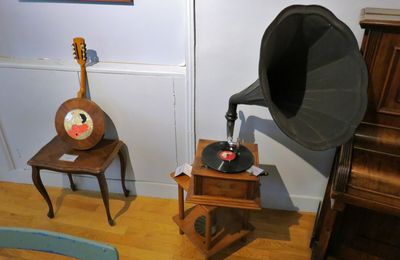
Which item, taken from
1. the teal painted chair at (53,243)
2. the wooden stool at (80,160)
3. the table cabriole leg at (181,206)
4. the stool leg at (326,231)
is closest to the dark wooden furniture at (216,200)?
the table cabriole leg at (181,206)

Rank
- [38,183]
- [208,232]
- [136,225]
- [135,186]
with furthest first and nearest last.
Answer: [135,186] → [136,225] → [38,183] → [208,232]

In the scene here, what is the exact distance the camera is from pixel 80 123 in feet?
5.88

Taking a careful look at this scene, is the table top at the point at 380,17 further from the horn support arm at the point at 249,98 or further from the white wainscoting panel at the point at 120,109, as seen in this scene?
the white wainscoting panel at the point at 120,109

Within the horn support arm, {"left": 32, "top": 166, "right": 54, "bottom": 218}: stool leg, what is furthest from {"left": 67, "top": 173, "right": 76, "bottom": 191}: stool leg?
the horn support arm

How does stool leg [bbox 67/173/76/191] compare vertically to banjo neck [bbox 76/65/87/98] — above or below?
below

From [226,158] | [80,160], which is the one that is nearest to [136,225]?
[80,160]

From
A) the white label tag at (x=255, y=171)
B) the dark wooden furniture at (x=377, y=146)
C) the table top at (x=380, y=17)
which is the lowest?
the white label tag at (x=255, y=171)

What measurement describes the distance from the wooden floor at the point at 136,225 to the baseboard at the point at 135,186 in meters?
0.04

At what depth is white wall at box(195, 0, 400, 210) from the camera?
1.51m

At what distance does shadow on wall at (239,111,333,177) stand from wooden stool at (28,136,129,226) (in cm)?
72

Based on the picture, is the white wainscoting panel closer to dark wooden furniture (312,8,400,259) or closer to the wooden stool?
the wooden stool

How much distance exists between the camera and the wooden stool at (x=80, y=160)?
1713 millimetres

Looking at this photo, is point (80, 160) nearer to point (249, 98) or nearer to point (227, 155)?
point (227, 155)

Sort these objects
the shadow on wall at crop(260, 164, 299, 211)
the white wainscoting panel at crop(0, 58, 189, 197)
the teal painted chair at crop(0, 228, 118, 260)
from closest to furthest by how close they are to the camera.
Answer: the teal painted chair at crop(0, 228, 118, 260) → the white wainscoting panel at crop(0, 58, 189, 197) → the shadow on wall at crop(260, 164, 299, 211)
